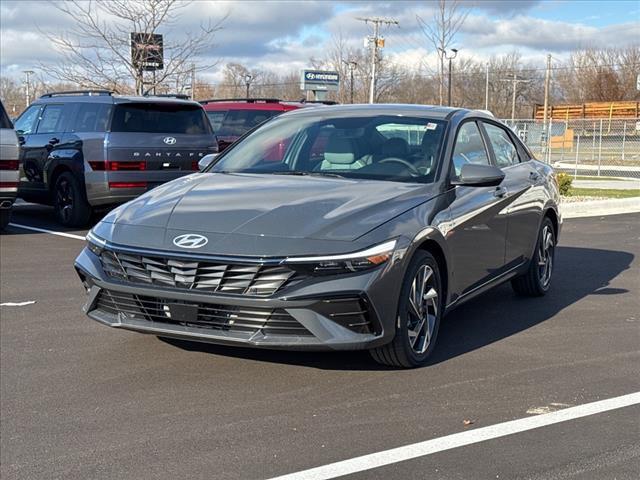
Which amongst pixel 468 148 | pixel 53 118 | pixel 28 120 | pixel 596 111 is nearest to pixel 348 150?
pixel 468 148

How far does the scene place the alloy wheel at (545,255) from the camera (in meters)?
7.46

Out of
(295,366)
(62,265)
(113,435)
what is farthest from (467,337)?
(62,265)

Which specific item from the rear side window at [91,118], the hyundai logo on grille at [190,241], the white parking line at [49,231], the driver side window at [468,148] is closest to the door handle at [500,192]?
the driver side window at [468,148]

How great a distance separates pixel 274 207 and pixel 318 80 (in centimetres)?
3015

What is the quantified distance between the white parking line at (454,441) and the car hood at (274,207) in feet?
3.95

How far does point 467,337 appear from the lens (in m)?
6.05

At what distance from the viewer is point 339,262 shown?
4.52 m

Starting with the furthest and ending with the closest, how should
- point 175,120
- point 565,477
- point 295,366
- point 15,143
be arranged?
1. point 175,120
2. point 15,143
3. point 295,366
4. point 565,477

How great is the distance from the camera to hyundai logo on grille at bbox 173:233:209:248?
15.3ft

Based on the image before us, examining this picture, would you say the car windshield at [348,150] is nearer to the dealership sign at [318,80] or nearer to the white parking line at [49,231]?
the white parking line at [49,231]

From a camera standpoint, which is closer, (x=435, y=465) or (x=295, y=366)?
(x=435, y=465)

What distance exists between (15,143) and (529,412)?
8786 millimetres

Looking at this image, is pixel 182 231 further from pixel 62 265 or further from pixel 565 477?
pixel 62 265

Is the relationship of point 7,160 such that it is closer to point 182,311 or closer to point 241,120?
point 241,120
